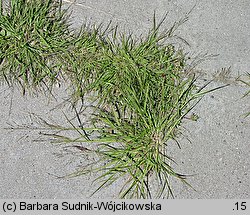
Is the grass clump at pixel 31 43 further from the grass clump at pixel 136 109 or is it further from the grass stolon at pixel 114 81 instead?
the grass clump at pixel 136 109

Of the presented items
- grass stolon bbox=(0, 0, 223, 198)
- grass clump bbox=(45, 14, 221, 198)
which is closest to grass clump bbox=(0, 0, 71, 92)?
grass stolon bbox=(0, 0, 223, 198)

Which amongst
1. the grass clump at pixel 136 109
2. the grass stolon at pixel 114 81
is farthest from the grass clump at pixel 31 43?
the grass clump at pixel 136 109

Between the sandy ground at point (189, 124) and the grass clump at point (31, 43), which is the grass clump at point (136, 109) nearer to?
the sandy ground at point (189, 124)

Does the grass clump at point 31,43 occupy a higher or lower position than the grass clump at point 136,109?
higher

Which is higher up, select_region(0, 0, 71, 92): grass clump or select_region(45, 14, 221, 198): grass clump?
select_region(0, 0, 71, 92): grass clump

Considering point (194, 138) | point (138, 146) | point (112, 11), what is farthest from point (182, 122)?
point (112, 11)

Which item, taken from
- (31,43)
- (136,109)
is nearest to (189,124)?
(136,109)

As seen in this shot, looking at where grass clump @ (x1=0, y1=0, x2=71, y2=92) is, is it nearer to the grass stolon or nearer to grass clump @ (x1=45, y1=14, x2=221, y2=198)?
the grass stolon
